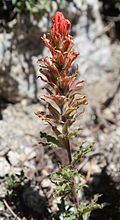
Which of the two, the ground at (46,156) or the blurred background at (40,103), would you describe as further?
the blurred background at (40,103)

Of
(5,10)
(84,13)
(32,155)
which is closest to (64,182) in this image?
(32,155)

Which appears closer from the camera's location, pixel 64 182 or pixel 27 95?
pixel 64 182

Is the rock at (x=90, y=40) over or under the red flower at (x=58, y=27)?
over

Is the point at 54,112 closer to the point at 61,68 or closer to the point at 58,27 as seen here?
the point at 61,68

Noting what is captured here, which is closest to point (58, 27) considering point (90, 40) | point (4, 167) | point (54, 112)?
point (54, 112)

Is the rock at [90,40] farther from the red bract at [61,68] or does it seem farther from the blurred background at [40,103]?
the red bract at [61,68]

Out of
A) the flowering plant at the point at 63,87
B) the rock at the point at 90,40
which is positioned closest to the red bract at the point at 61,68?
the flowering plant at the point at 63,87

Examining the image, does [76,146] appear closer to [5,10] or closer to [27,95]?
[27,95]
